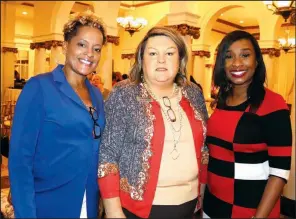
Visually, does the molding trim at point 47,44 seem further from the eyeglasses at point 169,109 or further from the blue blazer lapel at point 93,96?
the eyeglasses at point 169,109

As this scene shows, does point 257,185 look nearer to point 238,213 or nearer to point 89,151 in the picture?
point 238,213

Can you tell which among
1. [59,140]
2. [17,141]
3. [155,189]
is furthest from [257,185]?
[17,141]

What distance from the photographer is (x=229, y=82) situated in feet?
6.45

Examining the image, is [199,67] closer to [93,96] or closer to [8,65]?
[8,65]

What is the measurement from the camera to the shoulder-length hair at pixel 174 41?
5.51ft

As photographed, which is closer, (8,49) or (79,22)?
(79,22)

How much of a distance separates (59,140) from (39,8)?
31.9 ft

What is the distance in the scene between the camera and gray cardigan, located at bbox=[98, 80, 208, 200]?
1585mm

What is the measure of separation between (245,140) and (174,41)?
61 centimetres

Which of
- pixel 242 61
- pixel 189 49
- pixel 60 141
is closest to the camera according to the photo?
pixel 60 141

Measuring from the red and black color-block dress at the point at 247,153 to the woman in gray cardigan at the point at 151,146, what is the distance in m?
0.16

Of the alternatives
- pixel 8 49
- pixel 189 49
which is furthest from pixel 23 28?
pixel 189 49

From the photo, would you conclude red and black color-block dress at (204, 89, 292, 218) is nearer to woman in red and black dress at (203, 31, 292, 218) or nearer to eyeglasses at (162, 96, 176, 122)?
woman in red and black dress at (203, 31, 292, 218)

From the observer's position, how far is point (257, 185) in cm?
173
